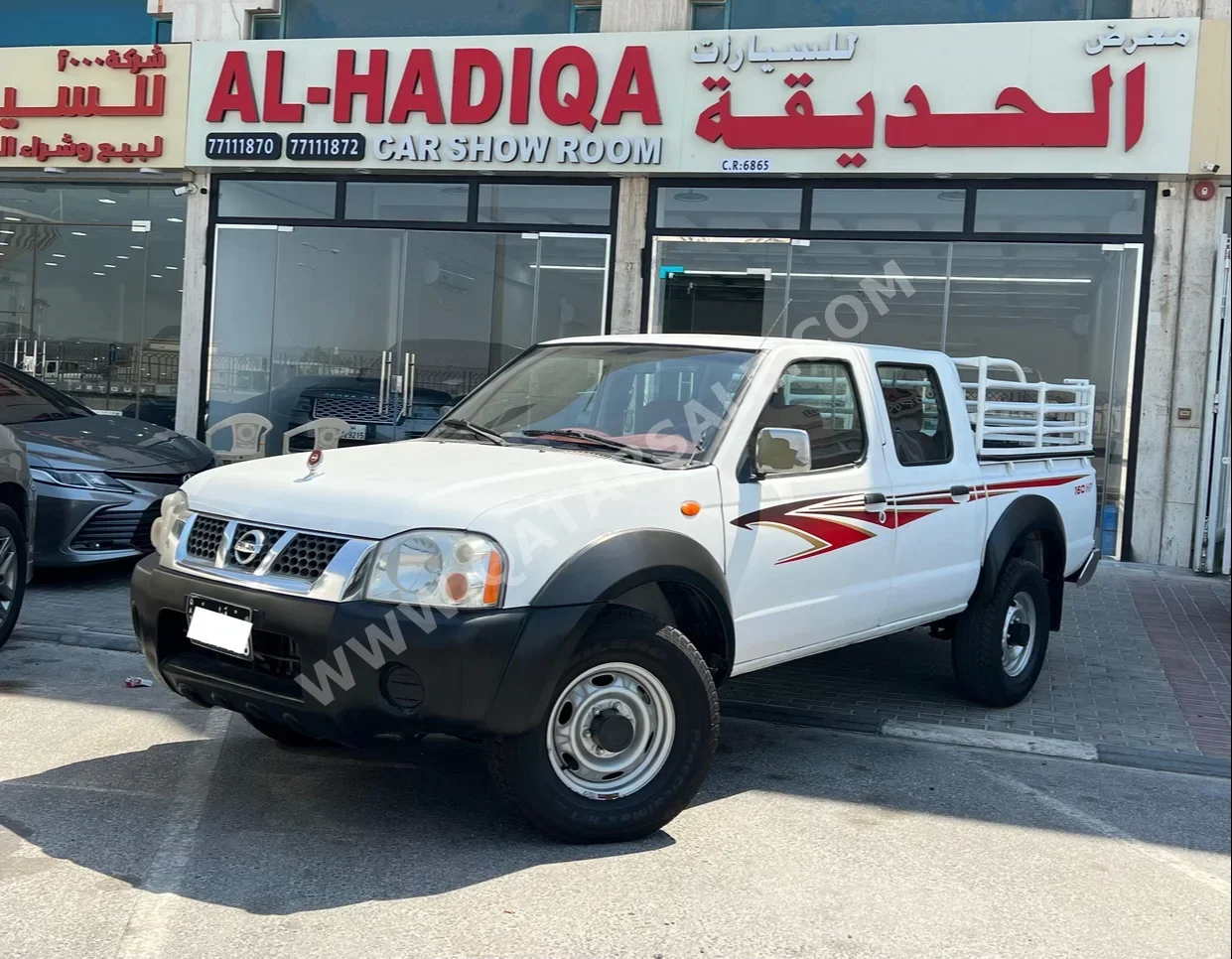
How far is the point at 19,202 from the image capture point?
593 inches

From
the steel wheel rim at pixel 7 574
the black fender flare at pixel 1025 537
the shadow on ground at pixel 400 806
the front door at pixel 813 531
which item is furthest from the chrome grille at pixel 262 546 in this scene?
the black fender flare at pixel 1025 537

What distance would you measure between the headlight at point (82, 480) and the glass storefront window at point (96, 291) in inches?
248

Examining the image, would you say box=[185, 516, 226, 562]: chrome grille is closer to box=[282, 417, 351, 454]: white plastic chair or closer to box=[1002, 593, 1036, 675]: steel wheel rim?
box=[1002, 593, 1036, 675]: steel wheel rim

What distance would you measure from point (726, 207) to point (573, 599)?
9.30 meters

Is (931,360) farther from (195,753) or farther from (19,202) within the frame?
(19,202)

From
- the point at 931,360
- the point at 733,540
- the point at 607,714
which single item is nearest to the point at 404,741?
the point at 607,714

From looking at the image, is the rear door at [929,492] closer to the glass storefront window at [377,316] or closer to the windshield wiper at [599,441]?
the windshield wiper at [599,441]

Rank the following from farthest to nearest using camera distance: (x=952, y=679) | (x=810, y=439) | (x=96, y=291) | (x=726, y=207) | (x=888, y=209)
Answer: (x=96, y=291) → (x=726, y=207) → (x=888, y=209) → (x=952, y=679) → (x=810, y=439)

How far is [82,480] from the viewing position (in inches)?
330

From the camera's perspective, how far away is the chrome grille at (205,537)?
4336mm

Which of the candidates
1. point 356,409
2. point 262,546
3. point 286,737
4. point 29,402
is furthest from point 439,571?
point 356,409

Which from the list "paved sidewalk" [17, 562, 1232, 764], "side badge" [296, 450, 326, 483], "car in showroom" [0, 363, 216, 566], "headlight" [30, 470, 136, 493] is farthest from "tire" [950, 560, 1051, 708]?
"headlight" [30, 470, 136, 493]

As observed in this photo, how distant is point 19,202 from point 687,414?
13.0 m

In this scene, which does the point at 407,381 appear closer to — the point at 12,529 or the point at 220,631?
the point at 12,529
